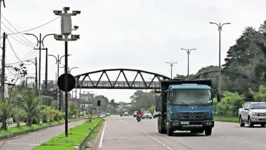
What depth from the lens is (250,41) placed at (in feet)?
391

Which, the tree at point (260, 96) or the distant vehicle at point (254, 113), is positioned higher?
the tree at point (260, 96)

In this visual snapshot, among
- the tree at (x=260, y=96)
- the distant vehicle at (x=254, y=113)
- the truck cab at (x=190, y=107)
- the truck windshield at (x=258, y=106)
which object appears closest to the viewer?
the truck cab at (x=190, y=107)

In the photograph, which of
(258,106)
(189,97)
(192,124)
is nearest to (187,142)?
(192,124)

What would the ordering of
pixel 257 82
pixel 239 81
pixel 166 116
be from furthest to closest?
pixel 239 81
pixel 257 82
pixel 166 116

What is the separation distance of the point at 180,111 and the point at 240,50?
96713mm

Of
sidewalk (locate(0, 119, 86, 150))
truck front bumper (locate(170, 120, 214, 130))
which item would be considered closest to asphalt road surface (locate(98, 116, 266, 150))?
truck front bumper (locate(170, 120, 214, 130))

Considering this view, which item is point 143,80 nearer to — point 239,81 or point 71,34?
point 239,81

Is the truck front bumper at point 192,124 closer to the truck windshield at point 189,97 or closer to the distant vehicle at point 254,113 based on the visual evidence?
the truck windshield at point 189,97

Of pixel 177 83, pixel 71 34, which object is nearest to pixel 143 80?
pixel 177 83

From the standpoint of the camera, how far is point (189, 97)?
104ft

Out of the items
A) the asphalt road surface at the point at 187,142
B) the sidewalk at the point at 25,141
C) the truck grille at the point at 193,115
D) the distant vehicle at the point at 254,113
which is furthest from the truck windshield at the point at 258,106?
the sidewalk at the point at 25,141

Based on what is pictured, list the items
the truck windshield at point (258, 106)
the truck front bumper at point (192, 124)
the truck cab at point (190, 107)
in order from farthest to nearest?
the truck windshield at point (258, 106) → the truck front bumper at point (192, 124) → the truck cab at point (190, 107)

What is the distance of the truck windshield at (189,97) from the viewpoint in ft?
104

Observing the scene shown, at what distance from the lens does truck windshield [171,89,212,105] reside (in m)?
31.6
